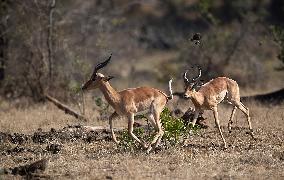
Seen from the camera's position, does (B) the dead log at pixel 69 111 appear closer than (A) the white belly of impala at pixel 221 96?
No

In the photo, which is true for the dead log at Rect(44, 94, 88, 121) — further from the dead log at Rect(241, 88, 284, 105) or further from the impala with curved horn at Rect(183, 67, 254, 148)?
the dead log at Rect(241, 88, 284, 105)

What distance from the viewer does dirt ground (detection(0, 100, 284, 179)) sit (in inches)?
426

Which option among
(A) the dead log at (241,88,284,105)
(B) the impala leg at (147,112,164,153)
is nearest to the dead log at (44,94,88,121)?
(B) the impala leg at (147,112,164,153)

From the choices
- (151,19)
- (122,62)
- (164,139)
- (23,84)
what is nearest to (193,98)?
(164,139)

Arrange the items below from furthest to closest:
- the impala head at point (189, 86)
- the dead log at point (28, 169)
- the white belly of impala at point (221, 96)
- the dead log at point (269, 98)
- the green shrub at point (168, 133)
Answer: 1. the dead log at point (269, 98)
2. the white belly of impala at point (221, 96)
3. the impala head at point (189, 86)
4. the green shrub at point (168, 133)
5. the dead log at point (28, 169)

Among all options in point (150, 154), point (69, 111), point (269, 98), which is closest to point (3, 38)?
point (69, 111)

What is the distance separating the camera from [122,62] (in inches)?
1409

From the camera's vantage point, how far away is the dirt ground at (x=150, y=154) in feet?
35.5

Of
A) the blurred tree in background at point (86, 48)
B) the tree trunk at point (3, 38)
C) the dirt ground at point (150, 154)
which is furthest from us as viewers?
the tree trunk at point (3, 38)

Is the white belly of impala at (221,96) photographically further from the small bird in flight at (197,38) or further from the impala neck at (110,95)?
the impala neck at (110,95)

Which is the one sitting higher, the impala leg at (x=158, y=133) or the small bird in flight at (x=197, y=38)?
the small bird in flight at (x=197, y=38)

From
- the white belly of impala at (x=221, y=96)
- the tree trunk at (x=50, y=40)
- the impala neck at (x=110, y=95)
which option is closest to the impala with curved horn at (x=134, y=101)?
the impala neck at (x=110, y=95)

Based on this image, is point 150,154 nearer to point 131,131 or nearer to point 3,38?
point 131,131

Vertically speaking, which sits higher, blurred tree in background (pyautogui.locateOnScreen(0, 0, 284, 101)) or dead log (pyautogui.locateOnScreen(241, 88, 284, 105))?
blurred tree in background (pyautogui.locateOnScreen(0, 0, 284, 101))
